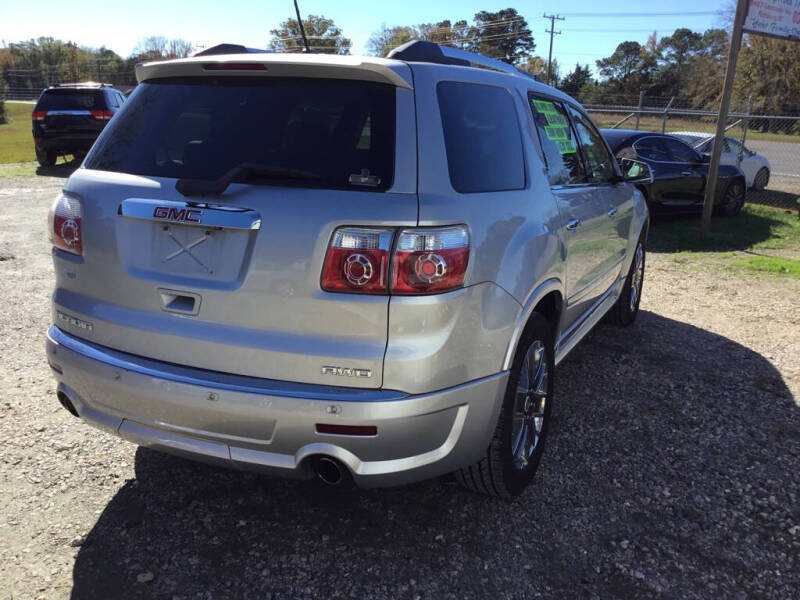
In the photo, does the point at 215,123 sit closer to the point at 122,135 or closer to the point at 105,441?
the point at 122,135

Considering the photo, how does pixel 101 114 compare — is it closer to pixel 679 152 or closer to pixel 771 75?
pixel 679 152

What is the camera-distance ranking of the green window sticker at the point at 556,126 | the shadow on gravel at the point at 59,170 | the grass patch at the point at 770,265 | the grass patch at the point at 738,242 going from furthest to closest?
the shadow on gravel at the point at 59,170 < the grass patch at the point at 738,242 < the grass patch at the point at 770,265 < the green window sticker at the point at 556,126

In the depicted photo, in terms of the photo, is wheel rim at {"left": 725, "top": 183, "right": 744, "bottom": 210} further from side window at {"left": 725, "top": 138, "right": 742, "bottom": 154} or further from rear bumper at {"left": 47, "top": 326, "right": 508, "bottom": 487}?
rear bumper at {"left": 47, "top": 326, "right": 508, "bottom": 487}

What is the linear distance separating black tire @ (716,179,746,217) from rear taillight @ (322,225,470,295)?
10.9m

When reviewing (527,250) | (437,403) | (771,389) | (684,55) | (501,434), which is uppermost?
(684,55)

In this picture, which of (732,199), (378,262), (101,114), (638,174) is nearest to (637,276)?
(638,174)

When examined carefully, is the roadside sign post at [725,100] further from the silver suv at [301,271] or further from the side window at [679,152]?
the silver suv at [301,271]

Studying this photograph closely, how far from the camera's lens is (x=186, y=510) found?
296cm

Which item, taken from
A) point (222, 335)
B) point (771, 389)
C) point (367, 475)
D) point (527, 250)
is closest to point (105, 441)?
point (222, 335)

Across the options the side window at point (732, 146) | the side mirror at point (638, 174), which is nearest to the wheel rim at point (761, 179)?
the side window at point (732, 146)

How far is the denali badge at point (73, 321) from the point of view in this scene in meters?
2.62

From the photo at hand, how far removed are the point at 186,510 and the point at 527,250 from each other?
1.91 meters

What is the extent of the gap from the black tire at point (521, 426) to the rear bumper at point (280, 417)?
19 centimetres

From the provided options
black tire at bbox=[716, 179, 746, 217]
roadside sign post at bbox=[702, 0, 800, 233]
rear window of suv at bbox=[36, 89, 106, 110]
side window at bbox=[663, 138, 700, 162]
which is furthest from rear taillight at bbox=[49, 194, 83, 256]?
rear window of suv at bbox=[36, 89, 106, 110]
